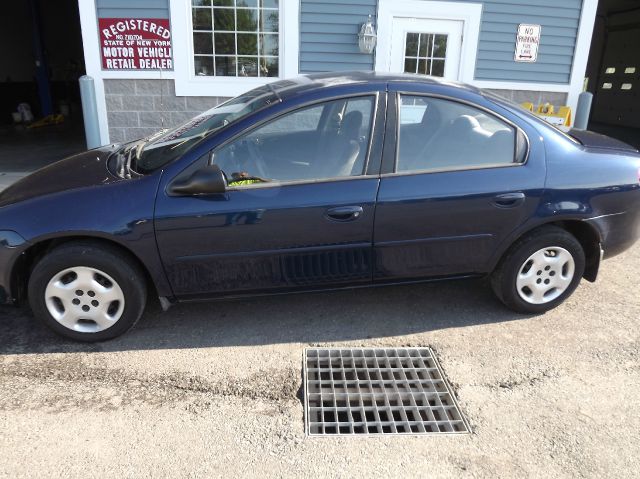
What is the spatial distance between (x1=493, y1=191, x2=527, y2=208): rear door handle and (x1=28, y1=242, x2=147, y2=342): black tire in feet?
7.46

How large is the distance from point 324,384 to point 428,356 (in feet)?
2.32

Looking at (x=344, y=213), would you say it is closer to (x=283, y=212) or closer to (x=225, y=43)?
(x=283, y=212)

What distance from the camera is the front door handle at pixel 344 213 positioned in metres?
3.11

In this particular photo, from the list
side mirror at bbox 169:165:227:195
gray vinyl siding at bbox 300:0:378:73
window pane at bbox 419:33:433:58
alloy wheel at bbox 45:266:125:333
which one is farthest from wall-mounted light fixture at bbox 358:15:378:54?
alloy wheel at bbox 45:266:125:333

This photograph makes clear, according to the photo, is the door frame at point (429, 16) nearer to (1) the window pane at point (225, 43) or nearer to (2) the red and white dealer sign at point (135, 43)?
(1) the window pane at point (225, 43)

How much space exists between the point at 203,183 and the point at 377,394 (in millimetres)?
1516

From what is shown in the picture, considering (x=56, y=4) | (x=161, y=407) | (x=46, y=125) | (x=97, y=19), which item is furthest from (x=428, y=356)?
(x=56, y=4)

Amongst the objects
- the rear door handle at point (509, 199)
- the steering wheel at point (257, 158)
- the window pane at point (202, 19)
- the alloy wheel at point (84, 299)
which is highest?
the window pane at point (202, 19)

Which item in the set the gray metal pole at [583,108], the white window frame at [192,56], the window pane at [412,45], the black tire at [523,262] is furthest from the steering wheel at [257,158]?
the gray metal pole at [583,108]

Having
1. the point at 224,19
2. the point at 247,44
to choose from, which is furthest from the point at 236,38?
the point at 224,19

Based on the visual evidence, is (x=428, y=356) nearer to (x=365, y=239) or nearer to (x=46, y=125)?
(x=365, y=239)

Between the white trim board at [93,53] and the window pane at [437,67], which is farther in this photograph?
the window pane at [437,67]

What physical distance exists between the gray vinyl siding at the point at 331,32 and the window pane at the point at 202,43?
133cm

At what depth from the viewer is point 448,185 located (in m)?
3.25
